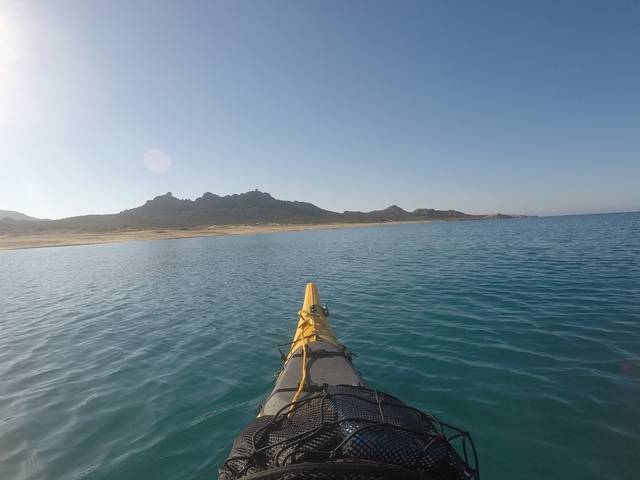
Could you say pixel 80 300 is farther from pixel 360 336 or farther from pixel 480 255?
pixel 480 255

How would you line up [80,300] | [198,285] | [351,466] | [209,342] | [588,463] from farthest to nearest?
[198,285]
[80,300]
[209,342]
[588,463]
[351,466]

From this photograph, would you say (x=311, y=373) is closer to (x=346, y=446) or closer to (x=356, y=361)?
(x=346, y=446)

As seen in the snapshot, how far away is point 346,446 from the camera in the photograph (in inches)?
102

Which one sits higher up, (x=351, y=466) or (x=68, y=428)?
(x=351, y=466)

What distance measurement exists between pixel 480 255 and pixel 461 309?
17.5m

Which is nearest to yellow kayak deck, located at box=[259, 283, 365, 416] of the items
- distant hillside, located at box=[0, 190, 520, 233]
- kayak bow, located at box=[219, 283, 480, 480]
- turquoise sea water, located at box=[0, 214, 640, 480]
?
kayak bow, located at box=[219, 283, 480, 480]

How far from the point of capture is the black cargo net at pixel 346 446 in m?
2.33

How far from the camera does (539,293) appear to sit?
48.5 feet

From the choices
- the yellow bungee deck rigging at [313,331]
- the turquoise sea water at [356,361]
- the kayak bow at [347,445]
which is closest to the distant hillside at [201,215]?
the turquoise sea water at [356,361]

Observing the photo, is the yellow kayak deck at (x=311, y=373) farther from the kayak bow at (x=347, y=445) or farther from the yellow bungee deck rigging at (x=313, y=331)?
the kayak bow at (x=347, y=445)

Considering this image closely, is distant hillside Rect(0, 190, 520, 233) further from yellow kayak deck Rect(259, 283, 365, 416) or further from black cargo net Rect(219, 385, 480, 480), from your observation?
black cargo net Rect(219, 385, 480, 480)

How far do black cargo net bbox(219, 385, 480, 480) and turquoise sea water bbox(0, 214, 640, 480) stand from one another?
9.42ft

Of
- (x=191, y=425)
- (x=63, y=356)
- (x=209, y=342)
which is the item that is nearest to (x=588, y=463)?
(x=191, y=425)

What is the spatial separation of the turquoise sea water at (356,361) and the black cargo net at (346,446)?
113 inches
